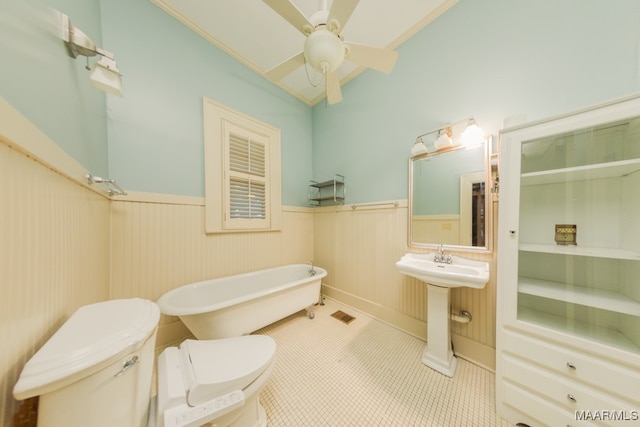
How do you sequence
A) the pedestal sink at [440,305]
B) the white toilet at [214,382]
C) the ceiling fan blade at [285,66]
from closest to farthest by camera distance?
the white toilet at [214,382] → the ceiling fan blade at [285,66] → the pedestal sink at [440,305]

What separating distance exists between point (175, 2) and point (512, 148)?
9.45ft

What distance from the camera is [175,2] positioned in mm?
1666

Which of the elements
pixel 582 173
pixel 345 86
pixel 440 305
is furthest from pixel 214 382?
pixel 345 86

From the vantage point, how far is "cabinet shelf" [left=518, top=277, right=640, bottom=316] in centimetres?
90

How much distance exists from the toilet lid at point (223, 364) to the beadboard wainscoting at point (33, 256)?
46cm

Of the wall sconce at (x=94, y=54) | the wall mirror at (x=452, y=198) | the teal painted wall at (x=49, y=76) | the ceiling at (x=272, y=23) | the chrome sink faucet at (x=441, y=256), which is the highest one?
the ceiling at (x=272, y=23)

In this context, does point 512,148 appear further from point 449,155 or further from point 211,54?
point 211,54

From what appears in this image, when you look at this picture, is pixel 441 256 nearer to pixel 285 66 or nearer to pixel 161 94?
pixel 285 66

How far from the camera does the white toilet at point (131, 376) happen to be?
1.41ft

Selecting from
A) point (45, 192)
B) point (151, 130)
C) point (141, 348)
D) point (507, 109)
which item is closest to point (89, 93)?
point (151, 130)

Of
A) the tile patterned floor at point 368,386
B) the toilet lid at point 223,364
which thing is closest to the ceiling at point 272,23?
the toilet lid at point 223,364

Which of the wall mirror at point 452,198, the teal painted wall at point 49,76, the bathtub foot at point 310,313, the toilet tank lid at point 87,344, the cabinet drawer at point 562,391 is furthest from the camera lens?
the bathtub foot at point 310,313

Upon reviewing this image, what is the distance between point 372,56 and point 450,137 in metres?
0.92

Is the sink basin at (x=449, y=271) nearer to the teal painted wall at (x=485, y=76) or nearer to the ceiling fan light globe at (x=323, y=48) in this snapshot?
the teal painted wall at (x=485, y=76)
